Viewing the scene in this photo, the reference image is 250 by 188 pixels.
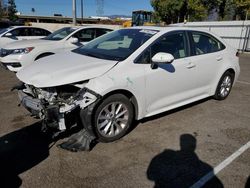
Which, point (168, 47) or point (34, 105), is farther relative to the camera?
point (168, 47)

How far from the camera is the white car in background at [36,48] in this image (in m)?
7.37

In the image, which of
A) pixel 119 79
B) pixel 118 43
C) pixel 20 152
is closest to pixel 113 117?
pixel 119 79

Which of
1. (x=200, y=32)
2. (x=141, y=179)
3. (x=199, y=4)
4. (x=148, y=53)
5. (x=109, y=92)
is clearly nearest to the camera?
(x=141, y=179)

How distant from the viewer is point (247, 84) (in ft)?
24.8

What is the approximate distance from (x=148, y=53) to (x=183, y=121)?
4.74 ft

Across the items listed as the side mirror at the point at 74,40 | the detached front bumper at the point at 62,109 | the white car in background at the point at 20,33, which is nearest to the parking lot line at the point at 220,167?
the detached front bumper at the point at 62,109

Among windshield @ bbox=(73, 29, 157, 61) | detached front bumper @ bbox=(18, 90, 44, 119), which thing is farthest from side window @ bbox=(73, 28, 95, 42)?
detached front bumper @ bbox=(18, 90, 44, 119)

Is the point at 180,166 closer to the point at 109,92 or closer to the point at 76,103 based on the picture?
the point at 109,92

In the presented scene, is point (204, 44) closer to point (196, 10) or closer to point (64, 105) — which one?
point (64, 105)

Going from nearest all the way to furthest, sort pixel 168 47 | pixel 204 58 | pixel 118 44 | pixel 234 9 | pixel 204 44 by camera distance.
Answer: pixel 168 47
pixel 118 44
pixel 204 58
pixel 204 44
pixel 234 9

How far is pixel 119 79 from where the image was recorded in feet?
11.6

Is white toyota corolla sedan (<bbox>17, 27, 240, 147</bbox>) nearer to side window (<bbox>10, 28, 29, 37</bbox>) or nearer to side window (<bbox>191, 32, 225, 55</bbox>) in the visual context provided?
side window (<bbox>191, 32, 225, 55</bbox>)

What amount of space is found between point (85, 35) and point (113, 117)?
5.36 metres

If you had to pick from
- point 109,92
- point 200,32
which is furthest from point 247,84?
point 109,92
